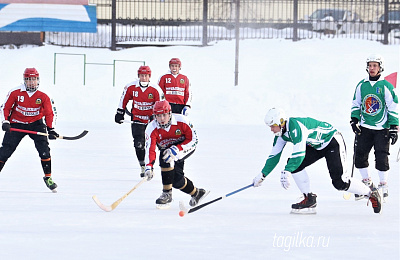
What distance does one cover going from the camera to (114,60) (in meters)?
20.6

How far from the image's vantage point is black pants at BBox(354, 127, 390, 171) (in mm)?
7480

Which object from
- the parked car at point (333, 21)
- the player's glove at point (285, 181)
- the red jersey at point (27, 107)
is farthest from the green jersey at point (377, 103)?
the parked car at point (333, 21)

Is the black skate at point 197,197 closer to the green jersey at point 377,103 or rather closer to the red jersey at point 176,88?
the green jersey at point 377,103

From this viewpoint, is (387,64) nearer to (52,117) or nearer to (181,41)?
(181,41)

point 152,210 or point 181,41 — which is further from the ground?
point 181,41

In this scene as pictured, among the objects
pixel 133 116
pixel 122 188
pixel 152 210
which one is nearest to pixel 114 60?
pixel 133 116

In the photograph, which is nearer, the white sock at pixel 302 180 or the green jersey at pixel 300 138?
the green jersey at pixel 300 138

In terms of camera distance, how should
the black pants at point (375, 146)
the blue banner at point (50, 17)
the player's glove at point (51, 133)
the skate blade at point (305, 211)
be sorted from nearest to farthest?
the skate blade at point (305, 211)
the black pants at point (375, 146)
the player's glove at point (51, 133)
the blue banner at point (50, 17)

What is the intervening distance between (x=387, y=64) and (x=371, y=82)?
14294 mm

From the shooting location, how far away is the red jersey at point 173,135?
6.84 m

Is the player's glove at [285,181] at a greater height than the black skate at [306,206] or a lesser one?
greater

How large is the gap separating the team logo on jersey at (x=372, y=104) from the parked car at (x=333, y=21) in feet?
55.4

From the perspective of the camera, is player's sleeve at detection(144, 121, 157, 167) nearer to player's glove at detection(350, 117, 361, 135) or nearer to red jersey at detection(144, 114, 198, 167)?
red jersey at detection(144, 114, 198, 167)

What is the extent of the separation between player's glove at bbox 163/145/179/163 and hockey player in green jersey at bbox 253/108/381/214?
705 millimetres
